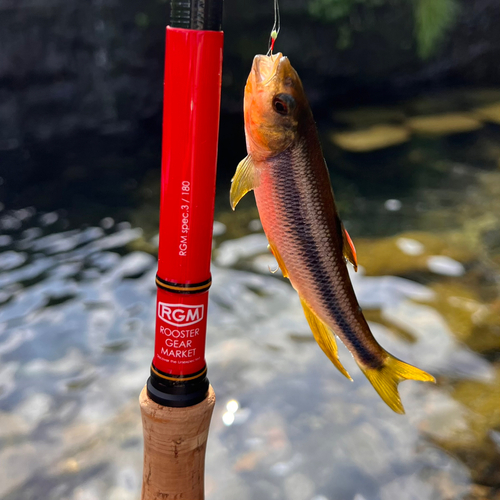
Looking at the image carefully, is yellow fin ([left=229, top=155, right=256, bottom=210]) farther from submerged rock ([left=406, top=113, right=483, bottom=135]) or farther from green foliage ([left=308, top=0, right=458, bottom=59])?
green foliage ([left=308, top=0, right=458, bottom=59])

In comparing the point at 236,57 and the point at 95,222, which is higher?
the point at 236,57

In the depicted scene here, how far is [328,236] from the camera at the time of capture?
1584mm

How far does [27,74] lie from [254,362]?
6.04m

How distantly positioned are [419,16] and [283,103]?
1092 centimetres

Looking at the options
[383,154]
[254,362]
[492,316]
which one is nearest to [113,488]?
[254,362]

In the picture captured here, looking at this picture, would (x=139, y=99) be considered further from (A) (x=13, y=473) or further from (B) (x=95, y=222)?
(A) (x=13, y=473)

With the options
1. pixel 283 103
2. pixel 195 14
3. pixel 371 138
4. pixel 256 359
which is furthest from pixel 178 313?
pixel 371 138

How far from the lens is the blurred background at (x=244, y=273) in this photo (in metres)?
3.32

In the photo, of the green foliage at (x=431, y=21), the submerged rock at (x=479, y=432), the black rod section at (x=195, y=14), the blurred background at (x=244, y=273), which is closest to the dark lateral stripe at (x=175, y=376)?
the black rod section at (x=195, y=14)

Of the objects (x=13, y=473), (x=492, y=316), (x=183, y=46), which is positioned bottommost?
(x=13, y=473)

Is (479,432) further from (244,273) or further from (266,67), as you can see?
(266,67)

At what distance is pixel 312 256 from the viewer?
1.59 m

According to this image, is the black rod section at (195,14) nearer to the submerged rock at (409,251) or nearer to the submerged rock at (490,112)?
the submerged rock at (409,251)

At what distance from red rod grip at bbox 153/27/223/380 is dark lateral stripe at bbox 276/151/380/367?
37 cm
